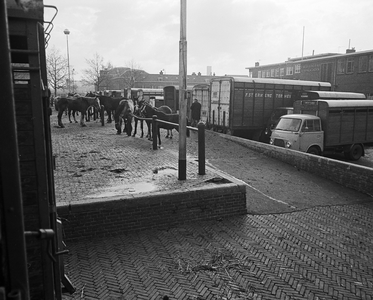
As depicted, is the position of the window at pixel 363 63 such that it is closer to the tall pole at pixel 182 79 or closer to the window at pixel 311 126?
the window at pixel 311 126

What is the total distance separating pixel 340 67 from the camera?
39531 mm

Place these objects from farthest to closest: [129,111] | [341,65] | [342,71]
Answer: [341,65] < [342,71] < [129,111]

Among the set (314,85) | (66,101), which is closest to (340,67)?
(314,85)

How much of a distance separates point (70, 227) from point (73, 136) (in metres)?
11.4

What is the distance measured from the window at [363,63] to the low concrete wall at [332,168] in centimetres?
2846

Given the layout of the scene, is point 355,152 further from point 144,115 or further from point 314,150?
point 144,115

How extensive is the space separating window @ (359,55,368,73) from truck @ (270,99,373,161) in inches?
897

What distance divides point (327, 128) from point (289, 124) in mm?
1668

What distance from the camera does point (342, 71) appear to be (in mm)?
39188

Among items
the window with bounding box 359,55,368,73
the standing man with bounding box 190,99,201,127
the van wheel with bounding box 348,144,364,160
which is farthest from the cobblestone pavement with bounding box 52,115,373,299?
the window with bounding box 359,55,368,73

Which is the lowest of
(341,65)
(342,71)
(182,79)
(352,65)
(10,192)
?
(10,192)

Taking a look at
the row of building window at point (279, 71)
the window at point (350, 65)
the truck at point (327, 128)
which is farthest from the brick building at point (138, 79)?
the truck at point (327, 128)

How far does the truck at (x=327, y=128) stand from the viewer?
545 inches

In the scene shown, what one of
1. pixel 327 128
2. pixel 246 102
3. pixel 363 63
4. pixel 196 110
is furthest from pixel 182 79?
pixel 363 63
